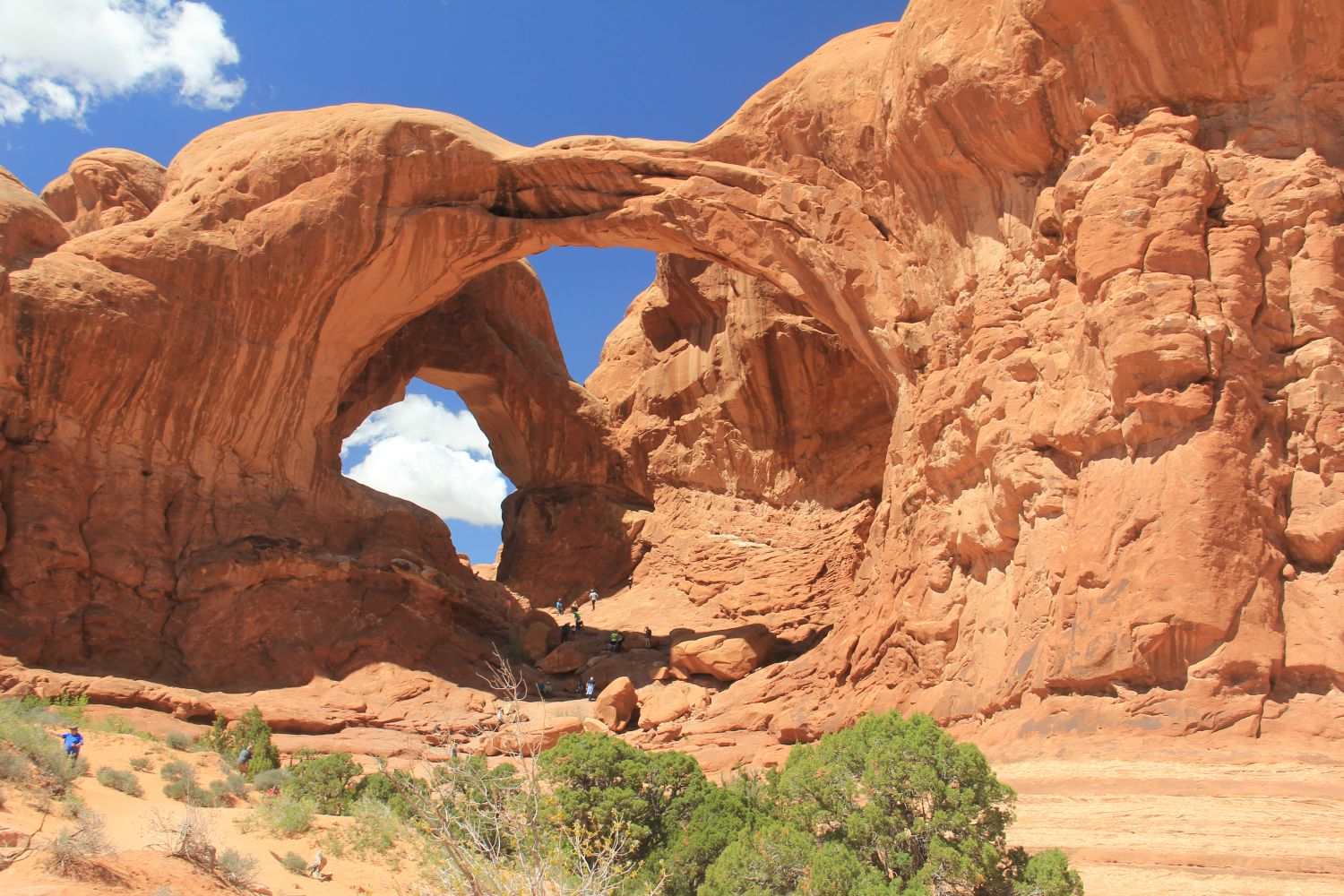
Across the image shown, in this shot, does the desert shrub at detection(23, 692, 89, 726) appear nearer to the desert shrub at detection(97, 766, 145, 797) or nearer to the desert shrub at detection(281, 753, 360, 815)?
the desert shrub at detection(97, 766, 145, 797)

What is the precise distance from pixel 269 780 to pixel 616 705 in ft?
19.0

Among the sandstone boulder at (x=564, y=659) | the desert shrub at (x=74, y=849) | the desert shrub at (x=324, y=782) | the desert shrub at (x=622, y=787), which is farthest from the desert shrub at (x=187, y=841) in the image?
the sandstone boulder at (x=564, y=659)

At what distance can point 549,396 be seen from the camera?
27.6 meters

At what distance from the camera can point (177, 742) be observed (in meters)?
14.5

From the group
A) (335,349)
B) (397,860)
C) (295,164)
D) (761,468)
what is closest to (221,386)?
Result: (335,349)

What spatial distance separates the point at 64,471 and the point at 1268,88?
18.7 m

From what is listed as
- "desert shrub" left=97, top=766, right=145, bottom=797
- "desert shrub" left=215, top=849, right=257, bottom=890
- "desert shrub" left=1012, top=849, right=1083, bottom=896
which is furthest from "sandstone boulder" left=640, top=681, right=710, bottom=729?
"desert shrub" left=1012, top=849, right=1083, bottom=896

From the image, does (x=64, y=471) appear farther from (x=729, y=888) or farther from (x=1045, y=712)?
(x=1045, y=712)

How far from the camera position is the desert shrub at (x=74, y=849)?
27.6ft

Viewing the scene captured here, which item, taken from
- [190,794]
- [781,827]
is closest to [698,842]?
[781,827]

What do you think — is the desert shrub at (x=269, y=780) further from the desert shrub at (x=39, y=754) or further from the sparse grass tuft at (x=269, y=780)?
the desert shrub at (x=39, y=754)

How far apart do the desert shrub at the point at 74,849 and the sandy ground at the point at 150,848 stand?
107 millimetres

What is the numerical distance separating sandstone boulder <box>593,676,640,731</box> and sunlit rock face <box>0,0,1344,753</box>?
4.74 ft

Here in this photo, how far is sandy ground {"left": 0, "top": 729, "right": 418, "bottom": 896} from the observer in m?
8.41
